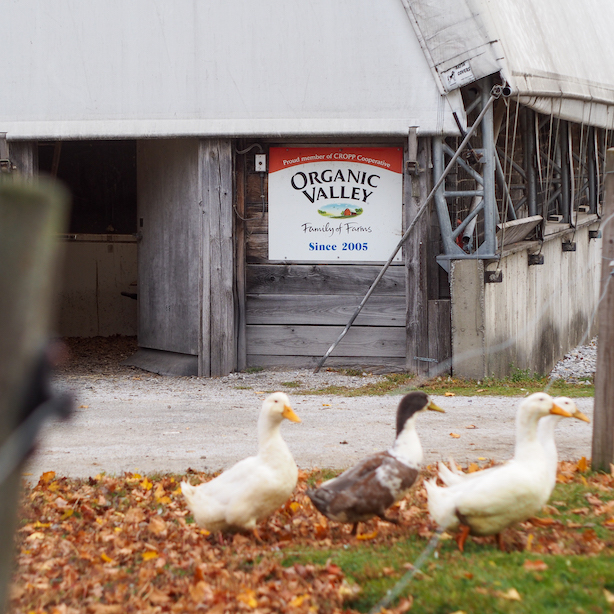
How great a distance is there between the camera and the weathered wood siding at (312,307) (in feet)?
35.1

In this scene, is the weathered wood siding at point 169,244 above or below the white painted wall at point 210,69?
below

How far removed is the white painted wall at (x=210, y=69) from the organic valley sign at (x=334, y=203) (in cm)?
45

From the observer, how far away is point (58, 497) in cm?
507

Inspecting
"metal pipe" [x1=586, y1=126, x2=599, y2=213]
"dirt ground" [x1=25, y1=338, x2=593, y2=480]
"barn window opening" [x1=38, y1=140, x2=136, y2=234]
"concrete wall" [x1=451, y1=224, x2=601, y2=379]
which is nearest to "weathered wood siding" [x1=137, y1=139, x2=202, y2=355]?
"dirt ground" [x1=25, y1=338, x2=593, y2=480]

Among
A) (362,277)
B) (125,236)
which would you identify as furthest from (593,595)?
(125,236)

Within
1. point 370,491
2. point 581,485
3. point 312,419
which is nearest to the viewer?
point 370,491

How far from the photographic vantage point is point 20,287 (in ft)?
5.71

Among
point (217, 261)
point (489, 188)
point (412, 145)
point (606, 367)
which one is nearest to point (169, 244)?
point (217, 261)

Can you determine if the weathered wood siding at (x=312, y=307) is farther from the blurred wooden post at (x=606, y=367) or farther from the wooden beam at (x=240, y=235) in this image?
the blurred wooden post at (x=606, y=367)

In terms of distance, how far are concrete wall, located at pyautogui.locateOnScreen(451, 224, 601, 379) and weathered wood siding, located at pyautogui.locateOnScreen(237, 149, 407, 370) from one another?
99cm

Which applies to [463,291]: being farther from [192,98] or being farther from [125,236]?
[125,236]

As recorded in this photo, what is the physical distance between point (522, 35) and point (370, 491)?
8.98 meters

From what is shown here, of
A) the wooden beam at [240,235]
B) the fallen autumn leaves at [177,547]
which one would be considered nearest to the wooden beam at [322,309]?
the wooden beam at [240,235]

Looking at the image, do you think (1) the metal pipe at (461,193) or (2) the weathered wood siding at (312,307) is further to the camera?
(2) the weathered wood siding at (312,307)
